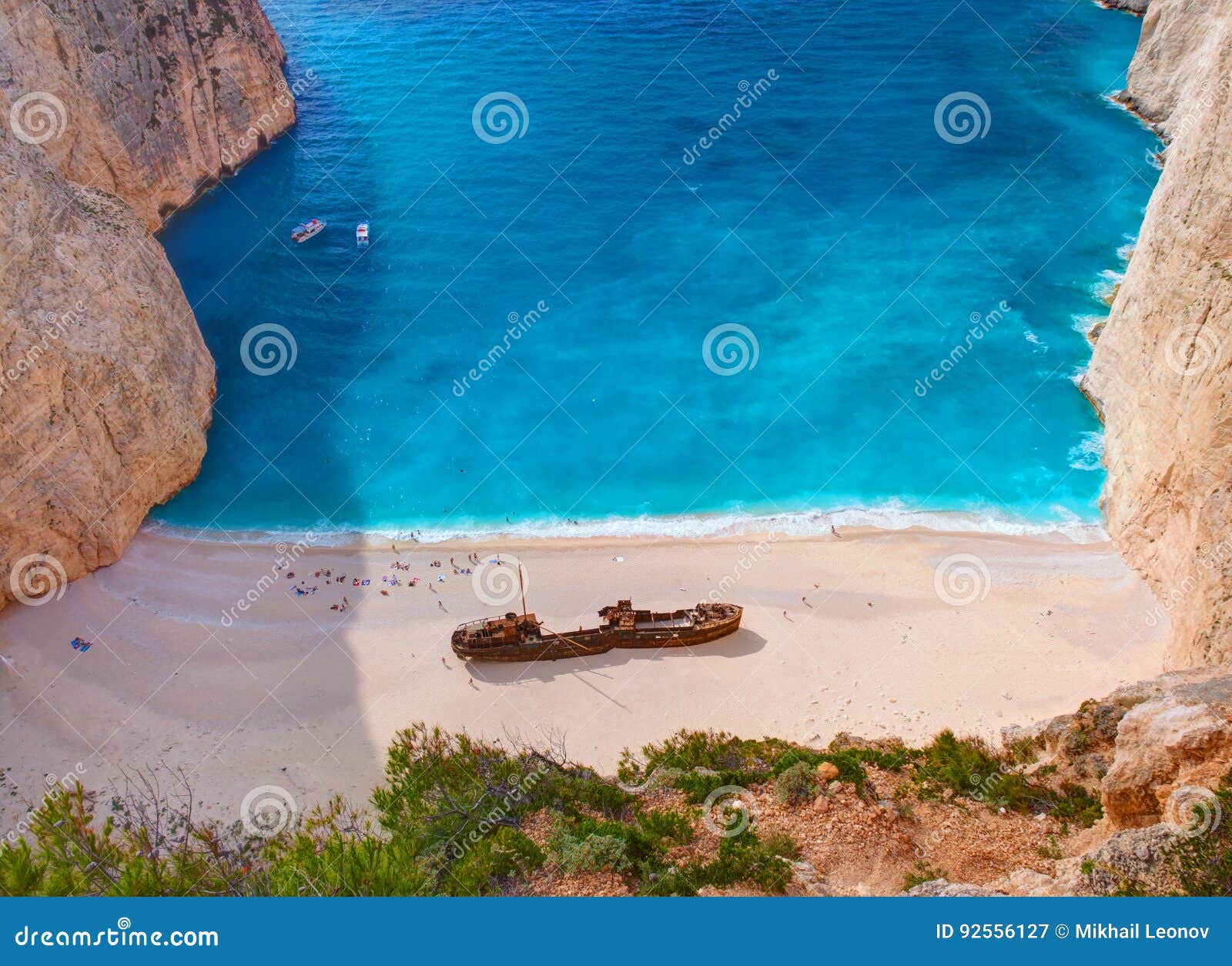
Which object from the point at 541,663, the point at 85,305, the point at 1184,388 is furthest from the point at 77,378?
the point at 1184,388

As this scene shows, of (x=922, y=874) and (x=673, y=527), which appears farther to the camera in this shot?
(x=673, y=527)

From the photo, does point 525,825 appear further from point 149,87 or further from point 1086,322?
point 149,87

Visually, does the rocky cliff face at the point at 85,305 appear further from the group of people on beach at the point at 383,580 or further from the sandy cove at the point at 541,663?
the group of people on beach at the point at 383,580

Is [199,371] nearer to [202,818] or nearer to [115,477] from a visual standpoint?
[115,477]

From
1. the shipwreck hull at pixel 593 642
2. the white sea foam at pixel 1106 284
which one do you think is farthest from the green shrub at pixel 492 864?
the white sea foam at pixel 1106 284

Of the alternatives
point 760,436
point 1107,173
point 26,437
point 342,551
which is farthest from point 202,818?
point 1107,173
